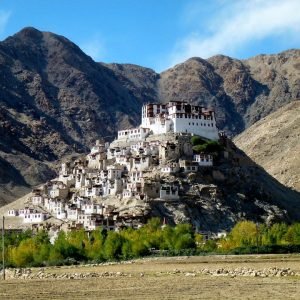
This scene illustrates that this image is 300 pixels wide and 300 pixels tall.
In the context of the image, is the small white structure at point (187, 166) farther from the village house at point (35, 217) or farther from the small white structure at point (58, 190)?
the village house at point (35, 217)

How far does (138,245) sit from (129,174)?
119 ft

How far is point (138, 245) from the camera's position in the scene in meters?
82.4

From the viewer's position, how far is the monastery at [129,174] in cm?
10975

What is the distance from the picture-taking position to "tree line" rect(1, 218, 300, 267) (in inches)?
3164

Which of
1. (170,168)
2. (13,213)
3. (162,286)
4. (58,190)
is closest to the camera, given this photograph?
(162,286)

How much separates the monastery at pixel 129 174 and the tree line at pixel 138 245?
1363cm

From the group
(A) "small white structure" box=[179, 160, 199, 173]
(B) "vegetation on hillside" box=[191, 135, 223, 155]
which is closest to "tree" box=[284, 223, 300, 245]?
(A) "small white structure" box=[179, 160, 199, 173]

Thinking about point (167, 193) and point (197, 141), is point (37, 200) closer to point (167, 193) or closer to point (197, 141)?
point (167, 193)

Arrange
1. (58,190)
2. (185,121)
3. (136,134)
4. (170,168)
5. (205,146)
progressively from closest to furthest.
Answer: (170,168)
(205,146)
(58,190)
(185,121)
(136,134)

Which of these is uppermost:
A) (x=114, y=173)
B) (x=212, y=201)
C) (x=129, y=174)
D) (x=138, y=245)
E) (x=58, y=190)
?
(x=114, y=173)

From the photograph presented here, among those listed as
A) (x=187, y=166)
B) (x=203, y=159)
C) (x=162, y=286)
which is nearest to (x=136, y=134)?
(x=203, y=159)

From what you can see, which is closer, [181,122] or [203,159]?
[203,159]

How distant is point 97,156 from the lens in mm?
132250

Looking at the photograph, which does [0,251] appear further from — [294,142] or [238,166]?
[294,142]
